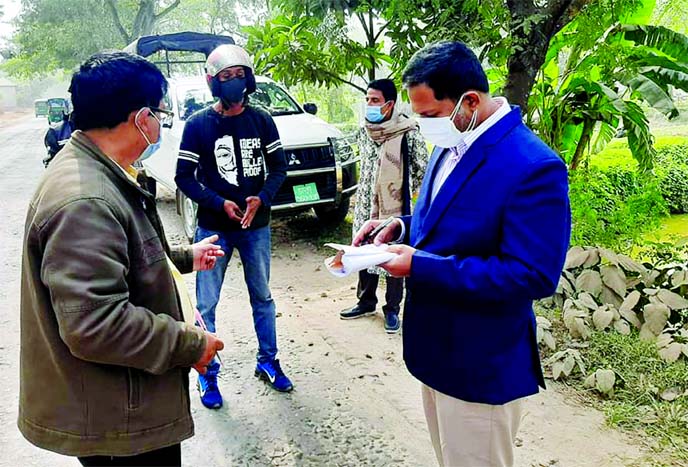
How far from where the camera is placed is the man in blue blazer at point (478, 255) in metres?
1.57

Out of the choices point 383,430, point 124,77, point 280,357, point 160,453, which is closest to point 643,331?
point 383,430

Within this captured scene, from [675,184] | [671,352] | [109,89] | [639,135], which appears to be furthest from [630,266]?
[675,184]

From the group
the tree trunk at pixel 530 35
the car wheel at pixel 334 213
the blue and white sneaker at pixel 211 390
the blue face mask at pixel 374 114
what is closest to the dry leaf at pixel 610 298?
the tree trunk at pixel 530 35

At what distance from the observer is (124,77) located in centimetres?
154

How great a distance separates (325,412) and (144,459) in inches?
68.0

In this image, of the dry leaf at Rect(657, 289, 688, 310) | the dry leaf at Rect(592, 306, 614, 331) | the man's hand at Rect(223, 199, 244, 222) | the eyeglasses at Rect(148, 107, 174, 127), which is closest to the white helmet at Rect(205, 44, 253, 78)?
the man's hand at Rect(223, 199, 244, 222)

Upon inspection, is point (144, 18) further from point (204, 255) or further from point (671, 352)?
point (671, 352)

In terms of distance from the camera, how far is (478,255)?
1.67 meters

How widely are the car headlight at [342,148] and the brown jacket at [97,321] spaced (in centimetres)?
499

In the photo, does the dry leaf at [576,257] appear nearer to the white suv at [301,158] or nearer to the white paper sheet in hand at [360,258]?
the white suv at [301,158]

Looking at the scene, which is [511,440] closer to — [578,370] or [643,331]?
[578,370]

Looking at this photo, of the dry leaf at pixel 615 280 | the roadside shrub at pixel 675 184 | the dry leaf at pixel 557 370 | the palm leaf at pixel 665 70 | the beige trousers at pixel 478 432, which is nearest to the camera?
the beige trousers at pixel 478 432

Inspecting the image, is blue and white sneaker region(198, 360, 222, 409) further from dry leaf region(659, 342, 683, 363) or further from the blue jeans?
dry leaf region(659, 342, 683, 363)

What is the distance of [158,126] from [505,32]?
3.85 metres
